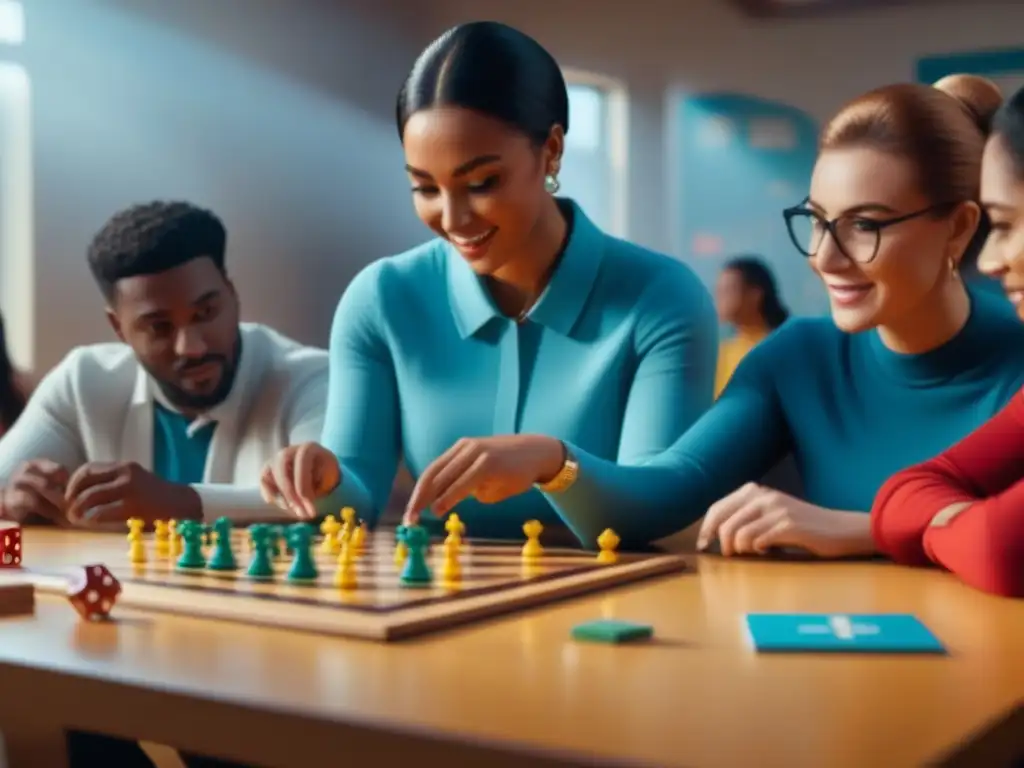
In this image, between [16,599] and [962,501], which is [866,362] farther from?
[16,599]

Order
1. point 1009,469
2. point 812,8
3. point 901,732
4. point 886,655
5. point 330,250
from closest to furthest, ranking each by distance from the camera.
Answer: point 901,732
point 886,655
point 1009,469
point 812,8
point 330,250

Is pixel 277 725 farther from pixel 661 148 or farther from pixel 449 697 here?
pixel 661 148

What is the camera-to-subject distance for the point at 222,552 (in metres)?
1.00

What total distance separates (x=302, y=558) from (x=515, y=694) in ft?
1.20

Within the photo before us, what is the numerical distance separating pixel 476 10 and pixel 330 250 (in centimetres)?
47

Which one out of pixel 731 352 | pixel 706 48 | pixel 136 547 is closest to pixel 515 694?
pixel 136 547

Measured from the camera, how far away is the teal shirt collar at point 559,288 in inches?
54.6

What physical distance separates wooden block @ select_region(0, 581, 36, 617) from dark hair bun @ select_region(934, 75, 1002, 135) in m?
0.97

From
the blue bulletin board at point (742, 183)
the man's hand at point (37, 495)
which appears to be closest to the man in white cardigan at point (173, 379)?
the man's hand at point (37, 495)

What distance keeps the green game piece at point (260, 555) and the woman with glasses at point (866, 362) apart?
32cm

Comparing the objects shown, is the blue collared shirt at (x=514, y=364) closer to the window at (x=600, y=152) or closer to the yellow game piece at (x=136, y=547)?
the yellow game piece at (x=136, y=547)

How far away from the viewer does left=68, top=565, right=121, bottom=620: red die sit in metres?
0.83

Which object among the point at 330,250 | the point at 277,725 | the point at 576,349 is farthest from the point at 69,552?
the point at 330,250

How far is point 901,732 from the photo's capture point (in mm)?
554
